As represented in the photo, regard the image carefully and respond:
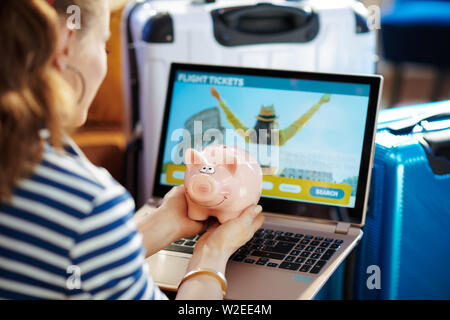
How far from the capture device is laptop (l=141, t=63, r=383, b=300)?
915mm

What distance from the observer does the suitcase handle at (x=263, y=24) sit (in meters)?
1.29

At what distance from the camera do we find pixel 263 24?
1327mm

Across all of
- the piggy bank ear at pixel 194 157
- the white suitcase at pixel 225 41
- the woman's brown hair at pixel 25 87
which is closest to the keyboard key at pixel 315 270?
the piggy bank ear at pixel 194 157

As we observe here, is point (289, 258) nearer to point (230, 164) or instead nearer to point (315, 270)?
point (315, 270)

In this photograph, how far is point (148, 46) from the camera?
4.14 ft

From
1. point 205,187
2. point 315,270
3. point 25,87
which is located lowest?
point 315,270

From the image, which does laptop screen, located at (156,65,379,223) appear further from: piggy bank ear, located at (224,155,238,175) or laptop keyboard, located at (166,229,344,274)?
piggy bank ear, located at (224,155,238,175)

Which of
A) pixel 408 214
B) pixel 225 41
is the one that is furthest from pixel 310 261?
pixel 225 41

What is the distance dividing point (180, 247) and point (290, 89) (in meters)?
0.35

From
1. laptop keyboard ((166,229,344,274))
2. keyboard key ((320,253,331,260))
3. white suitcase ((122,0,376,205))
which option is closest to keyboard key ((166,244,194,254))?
laptop keyboard ((166,229,344,274))

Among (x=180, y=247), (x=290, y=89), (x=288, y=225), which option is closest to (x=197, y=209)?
(x=180, y=247)

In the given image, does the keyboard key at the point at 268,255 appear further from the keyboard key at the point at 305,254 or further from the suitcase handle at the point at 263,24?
the suitcase handle at the point at 263,24

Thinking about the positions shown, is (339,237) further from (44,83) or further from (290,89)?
(44,83)

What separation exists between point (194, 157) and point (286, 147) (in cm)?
23
